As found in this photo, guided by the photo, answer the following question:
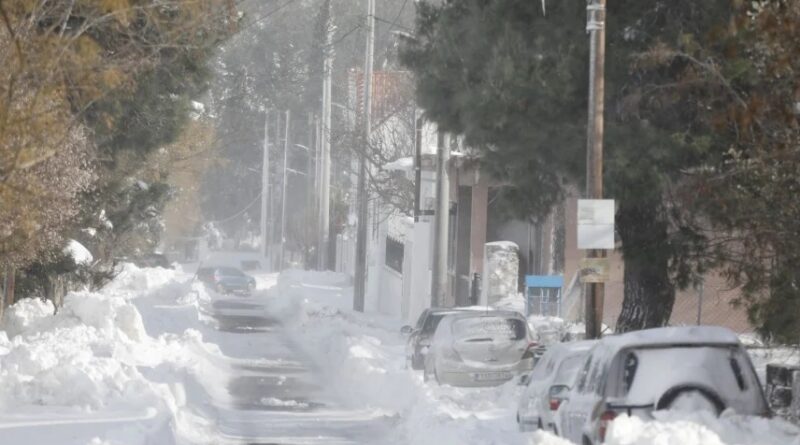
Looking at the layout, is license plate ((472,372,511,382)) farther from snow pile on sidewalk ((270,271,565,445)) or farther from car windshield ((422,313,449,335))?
car windshield ((422,313,449,335))

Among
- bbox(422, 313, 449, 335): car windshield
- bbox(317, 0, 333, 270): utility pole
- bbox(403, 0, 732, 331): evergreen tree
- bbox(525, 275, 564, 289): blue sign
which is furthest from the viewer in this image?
bbox(317, 0, 333, 270): utility pole

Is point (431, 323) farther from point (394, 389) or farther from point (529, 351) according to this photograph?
point (529, 351)

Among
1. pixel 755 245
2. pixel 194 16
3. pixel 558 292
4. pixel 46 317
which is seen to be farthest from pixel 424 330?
pixel 194 16

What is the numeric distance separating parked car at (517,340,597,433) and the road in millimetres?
2618

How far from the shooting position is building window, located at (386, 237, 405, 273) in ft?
168

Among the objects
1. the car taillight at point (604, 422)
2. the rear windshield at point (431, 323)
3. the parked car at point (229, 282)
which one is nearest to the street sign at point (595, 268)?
the car taillight at point (604, 422)

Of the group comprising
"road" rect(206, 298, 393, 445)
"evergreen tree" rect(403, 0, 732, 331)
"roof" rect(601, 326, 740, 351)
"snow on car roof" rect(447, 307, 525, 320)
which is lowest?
"road" rect(206, 298, 393, 445)

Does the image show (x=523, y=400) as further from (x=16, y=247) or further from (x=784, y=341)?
(x=16, y=247)

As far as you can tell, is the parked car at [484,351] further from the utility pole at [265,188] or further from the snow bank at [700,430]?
the utility pole at [265,188]

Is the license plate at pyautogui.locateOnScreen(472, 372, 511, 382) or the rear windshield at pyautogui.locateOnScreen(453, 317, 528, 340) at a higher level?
the rear windshield at pyautogui.locateOnScreen(453, 317, 528, 340)

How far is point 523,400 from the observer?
675 inches

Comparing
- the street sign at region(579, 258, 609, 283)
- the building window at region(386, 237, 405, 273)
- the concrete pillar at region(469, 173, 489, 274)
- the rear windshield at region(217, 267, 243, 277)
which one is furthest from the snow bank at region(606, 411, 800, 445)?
the rear windshield at region(217, 267, 243, 277)

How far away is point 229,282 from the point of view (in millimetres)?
68000

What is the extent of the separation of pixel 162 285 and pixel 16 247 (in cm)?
3769
